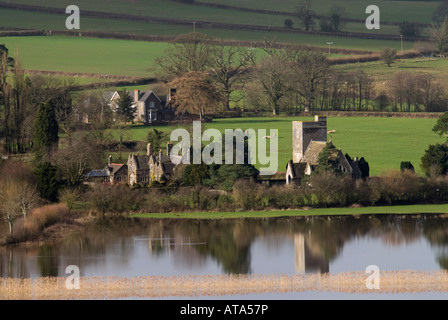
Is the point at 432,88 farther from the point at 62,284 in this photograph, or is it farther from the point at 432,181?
the point at 62,284

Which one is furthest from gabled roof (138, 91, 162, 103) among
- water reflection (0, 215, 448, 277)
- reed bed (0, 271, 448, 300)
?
reed bed (0, 271, 448, 300)

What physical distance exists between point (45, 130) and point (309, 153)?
24.5m

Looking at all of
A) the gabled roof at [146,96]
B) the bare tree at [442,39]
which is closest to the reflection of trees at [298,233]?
the gabled roof at [146,96]

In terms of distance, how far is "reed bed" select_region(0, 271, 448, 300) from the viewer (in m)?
56.9

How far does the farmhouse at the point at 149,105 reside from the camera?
12050 cm

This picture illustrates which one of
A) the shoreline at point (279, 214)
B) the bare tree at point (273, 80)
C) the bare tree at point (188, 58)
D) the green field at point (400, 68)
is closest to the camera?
the shoreline at point (279, 214)

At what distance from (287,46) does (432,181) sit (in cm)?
6704

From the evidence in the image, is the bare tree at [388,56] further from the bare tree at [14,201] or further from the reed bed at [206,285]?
the reed bed at [206,285]

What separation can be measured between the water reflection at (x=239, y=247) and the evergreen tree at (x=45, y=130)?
20.1 meters

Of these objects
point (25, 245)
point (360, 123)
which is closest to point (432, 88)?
point (360, 123)

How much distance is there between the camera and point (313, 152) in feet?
303

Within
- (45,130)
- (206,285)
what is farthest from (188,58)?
(206,285)

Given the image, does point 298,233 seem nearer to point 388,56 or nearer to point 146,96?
point 146,96

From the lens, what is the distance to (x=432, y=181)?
8750 centimetres
